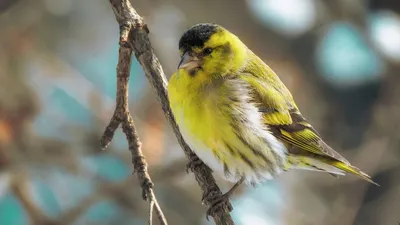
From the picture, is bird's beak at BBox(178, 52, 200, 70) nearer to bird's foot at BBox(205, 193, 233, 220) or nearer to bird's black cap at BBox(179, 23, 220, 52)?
bird's black cap at BBox(179, 23, 220, 52)

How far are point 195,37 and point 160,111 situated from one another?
7.22 ft

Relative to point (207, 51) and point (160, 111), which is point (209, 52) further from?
point (160, 111)

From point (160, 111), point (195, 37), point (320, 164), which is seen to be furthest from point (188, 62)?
point (160, 111)

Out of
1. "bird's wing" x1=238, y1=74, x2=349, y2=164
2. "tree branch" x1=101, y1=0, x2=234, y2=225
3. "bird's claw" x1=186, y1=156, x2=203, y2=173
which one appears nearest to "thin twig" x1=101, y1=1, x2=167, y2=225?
"tree branch" x1=101, y1=0, x2=234, y2=225

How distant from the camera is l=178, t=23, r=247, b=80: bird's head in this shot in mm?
3123

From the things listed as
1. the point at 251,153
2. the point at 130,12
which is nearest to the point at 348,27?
the point at 251,153

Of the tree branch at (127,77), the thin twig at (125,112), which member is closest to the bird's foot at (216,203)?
the tree branch at (127,77)

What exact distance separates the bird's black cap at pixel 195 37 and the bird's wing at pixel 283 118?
28 cm

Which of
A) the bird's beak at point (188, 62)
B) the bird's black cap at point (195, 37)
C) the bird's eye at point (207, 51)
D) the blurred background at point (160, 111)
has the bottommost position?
the blurred background at point (160, 111)

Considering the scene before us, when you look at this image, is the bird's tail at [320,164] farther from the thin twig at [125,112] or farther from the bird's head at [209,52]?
the thin twig at [125,112]

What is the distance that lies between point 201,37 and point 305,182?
3103 mm

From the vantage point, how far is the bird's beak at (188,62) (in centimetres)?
313

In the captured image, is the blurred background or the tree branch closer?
the tree branch

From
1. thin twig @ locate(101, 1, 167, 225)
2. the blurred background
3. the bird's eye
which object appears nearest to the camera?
thin twig @ locate(101, 1, 167, 225)
